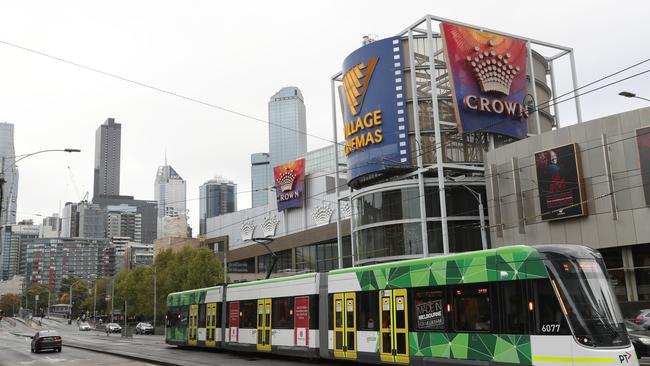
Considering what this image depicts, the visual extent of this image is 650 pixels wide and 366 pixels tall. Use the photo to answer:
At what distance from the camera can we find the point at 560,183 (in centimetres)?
4019

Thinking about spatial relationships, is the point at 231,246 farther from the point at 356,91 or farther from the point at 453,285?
the point at 453,285

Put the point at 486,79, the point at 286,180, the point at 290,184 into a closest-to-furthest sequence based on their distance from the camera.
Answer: the point at 486,79 → the point at 290,184 → the point at 286,180

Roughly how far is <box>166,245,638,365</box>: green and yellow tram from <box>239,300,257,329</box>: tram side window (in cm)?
51

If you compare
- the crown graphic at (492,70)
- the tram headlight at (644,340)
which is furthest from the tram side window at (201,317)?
the crown graphic at (492,70)

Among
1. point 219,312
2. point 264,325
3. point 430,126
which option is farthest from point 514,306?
point 430,126

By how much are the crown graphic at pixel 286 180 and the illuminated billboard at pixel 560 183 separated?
53129 mm

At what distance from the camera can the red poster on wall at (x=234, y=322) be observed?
1099 inches

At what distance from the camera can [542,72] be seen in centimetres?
5797

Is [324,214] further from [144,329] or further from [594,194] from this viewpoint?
[594,194]

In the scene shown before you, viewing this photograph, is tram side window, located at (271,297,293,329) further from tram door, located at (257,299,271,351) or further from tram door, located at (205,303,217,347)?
tram door, located at (205,303,217,347)

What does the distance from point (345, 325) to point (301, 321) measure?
9.30 feet

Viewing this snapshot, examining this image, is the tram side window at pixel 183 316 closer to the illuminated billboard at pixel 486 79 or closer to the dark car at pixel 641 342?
the dark car at pixel 641 342

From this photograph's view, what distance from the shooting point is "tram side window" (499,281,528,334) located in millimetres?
14688

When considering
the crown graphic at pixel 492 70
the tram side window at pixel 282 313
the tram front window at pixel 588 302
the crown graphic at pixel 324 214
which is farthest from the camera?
the crown graphic at pixel 324 214
